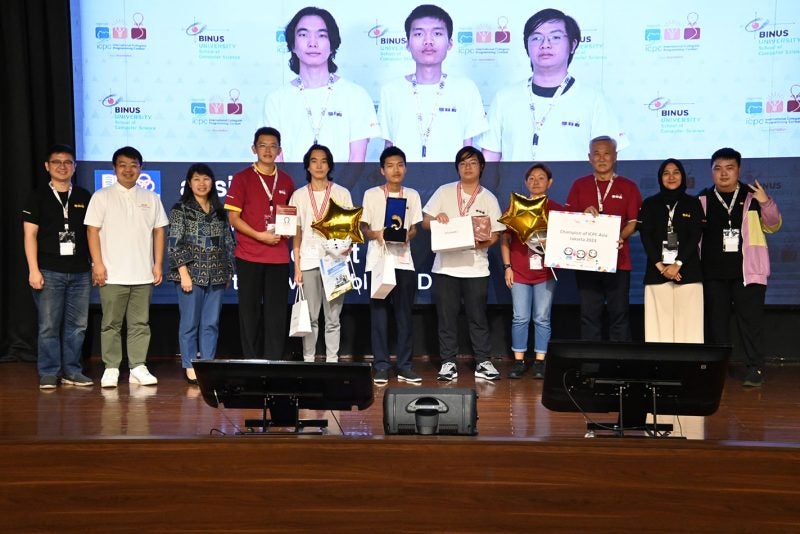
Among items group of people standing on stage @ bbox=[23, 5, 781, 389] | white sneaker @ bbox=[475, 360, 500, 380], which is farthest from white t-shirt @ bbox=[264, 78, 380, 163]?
white sneaker @ bbox=[475, 360, 500, 380]

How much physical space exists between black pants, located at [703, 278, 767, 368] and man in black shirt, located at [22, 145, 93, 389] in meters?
4.25

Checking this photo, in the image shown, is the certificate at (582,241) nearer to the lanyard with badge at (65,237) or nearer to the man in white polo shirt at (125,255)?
the man in white polo shirt at (125,255)

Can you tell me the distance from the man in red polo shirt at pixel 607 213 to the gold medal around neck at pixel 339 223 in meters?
1.50

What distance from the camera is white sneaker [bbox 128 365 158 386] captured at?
584 cm

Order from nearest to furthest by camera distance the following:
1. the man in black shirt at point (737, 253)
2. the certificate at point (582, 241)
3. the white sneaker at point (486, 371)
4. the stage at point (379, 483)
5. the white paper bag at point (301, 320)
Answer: the stage at point (379, 483) → the white paper bag at point (301, 320) → the certificate at point (582, 241) → the man in black shirt at point (737, 253) → the white sneaker at point (486, 371)

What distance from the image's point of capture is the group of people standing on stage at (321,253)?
573 cm

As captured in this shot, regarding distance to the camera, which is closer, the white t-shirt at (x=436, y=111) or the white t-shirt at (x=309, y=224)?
the white t-shirt at (x=309, y=224)

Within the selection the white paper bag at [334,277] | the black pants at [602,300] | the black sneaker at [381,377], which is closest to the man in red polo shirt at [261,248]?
the white paper bag at [334,277]

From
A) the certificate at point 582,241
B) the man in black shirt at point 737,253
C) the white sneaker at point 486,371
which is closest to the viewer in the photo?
the certificate at point 582,241

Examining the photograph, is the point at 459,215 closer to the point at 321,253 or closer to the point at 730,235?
the point at 321,253

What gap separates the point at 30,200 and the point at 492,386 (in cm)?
329

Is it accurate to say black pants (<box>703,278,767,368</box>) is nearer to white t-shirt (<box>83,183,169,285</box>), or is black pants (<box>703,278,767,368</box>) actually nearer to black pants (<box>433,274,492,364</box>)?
black pants (<box>433,274,492,364</box>)

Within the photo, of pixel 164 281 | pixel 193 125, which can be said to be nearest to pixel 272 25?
pixel 193 125

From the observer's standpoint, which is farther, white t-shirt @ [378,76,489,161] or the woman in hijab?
white t-shirt @ [378,76,489,161]
